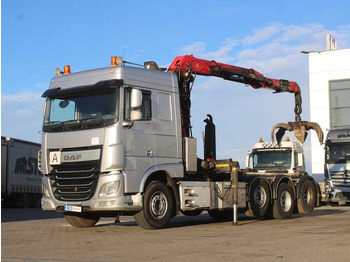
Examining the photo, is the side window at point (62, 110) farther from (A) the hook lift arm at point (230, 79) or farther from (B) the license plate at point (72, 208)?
(A) the hook lift arm at point (230, 79)

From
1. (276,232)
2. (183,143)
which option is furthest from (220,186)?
(276,232)

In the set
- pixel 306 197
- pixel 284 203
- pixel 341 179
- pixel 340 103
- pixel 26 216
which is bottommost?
pixel 26 216

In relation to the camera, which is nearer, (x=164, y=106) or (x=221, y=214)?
(x=164, y=106)

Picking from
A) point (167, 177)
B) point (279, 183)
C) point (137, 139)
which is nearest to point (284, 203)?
point (279, 183)

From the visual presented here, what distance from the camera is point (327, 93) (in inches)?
1553

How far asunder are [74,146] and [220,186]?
13.4ft

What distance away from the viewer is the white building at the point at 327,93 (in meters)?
38.8

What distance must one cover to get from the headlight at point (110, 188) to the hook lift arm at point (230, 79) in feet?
8.40

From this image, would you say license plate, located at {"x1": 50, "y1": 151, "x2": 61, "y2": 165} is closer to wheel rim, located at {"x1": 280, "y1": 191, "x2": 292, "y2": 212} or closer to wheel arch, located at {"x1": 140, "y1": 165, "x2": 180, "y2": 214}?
wheel arch, located at {"x1": 140, "y1": 165, "x2": 180, "y2": 214}

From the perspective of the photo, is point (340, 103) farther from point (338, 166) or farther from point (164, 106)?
point (164, 106)

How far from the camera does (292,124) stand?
19.5 metres

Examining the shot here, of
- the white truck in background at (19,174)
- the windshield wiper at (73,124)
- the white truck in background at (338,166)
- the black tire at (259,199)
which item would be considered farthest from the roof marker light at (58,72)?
the white truck in background at (19,174)

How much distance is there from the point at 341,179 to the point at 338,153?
3.80 ft

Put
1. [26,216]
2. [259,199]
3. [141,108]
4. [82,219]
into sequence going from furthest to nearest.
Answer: [26,216]
[259,199]
[82,219]
[141,108]
